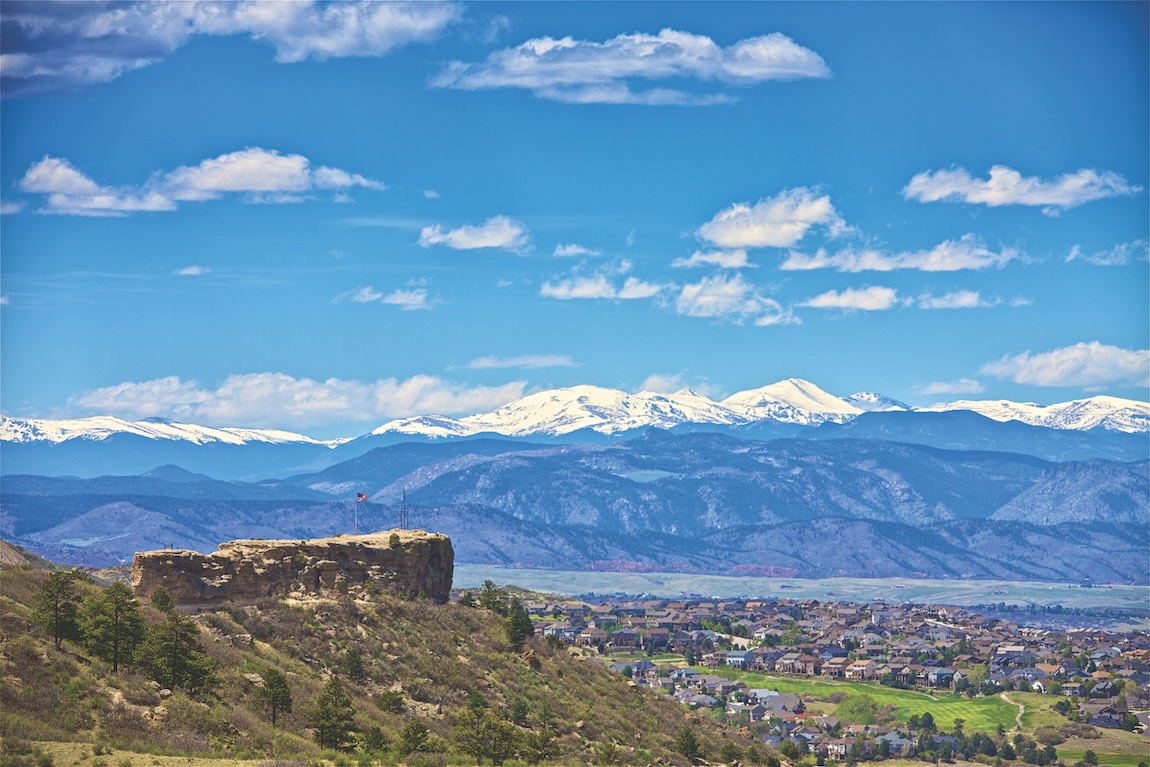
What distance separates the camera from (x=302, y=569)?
86938mm

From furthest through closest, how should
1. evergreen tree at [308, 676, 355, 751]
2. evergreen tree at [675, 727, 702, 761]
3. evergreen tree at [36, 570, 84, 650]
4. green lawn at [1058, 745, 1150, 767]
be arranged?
green lawn at [1058, 745, 1150, 767]
evergreen tree at [675, 727, 702, 761]
evergreen tree at [308, 676, 355, 751]
evergreen tree at [36, 570, 84, 650]

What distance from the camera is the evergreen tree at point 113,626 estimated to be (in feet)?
207

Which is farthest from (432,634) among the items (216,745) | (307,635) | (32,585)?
(216,745)

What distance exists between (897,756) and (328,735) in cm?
10513

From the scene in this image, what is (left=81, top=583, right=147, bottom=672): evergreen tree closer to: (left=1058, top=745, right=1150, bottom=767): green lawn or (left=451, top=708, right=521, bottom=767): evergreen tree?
(left=451, top=708, right=521, bottom=767): evergreen tree

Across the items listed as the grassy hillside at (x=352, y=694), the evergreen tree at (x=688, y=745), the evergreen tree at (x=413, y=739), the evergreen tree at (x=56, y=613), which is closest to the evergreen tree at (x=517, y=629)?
the grassy hillside at (x=352, y=694)

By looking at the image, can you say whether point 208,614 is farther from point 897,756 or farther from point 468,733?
point 897,756

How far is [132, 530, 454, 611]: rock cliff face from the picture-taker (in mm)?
78562

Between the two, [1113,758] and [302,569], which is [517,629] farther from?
[1113,758]

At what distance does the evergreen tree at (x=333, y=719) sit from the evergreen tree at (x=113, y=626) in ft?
25.9

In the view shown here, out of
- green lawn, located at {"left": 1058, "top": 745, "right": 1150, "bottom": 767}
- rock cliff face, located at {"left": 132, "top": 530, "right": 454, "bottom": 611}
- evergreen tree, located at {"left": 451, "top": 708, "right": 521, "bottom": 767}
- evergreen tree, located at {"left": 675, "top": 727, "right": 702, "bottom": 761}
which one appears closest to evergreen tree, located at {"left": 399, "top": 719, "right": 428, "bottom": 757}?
evergreen tree, located at {"left": 451, "top": 708, "right": 521, "bottom": 767}

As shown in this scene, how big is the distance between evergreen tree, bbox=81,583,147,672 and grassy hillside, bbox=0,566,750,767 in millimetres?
565

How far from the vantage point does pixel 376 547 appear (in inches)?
3686

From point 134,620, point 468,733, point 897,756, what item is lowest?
point 897,756
